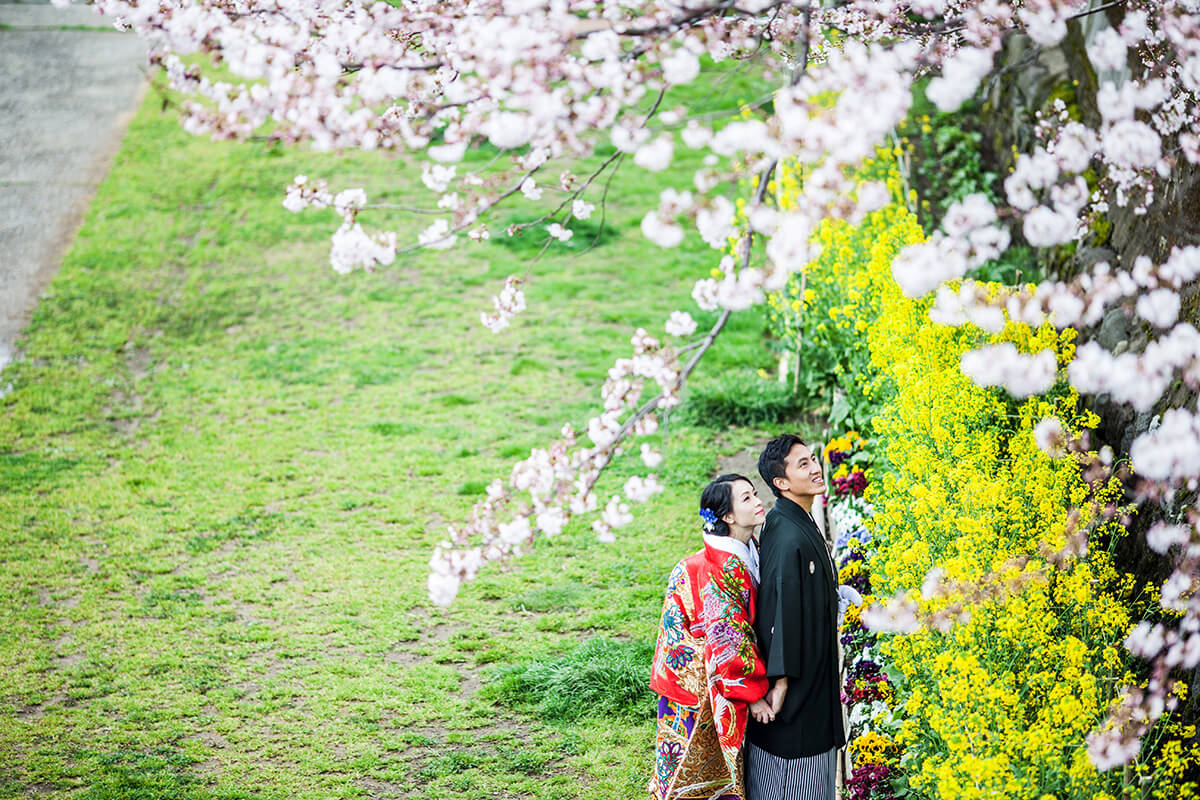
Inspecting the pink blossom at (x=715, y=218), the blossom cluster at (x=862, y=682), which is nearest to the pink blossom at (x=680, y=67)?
the pink blossom at (x=715, y=218)

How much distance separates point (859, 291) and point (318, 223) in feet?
24.2

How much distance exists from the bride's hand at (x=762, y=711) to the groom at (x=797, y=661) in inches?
1.1

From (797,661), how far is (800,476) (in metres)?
0.63

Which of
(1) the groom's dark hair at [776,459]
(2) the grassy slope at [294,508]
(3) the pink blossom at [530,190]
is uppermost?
(3) the pink blossom at [530,190]

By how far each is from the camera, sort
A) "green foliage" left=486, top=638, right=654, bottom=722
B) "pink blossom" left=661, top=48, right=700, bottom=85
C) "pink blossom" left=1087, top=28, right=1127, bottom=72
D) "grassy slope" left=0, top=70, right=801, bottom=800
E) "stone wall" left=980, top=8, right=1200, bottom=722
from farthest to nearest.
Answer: "green foliage" left=486, top=638, right=654, bottom=722
"grassy slope" left=0, top=70, right=801, bottom=800
"stone wall" left=980, top=8, right=1200, bottom=722
"pink blossom" left=1087, top=28, right=1127, bottom=72
"pink blossom" left=661, top=48, right=700, bottom=85

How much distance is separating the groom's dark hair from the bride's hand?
0.70 m

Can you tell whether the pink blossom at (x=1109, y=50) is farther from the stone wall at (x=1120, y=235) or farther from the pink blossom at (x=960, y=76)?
the pink blossom at (x=960, y=76)

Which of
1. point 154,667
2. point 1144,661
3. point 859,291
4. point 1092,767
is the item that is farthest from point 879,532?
point 154,667

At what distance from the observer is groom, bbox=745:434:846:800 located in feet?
11.6

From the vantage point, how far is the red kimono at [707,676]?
3.56 m

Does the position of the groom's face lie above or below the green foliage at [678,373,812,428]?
above

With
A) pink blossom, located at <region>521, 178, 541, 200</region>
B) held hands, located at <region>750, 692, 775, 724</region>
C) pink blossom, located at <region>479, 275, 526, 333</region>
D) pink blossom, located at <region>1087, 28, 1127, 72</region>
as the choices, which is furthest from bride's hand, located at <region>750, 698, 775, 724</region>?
pink blossom, located at <region>1087, 28, 1127, 72</region>

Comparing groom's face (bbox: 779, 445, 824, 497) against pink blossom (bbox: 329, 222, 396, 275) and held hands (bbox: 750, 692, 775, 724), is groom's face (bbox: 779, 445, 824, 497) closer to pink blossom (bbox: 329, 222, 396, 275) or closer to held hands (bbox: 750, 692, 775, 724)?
held hands (bbox: 750, 692, 775, 724)

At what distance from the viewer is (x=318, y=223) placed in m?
11.6
